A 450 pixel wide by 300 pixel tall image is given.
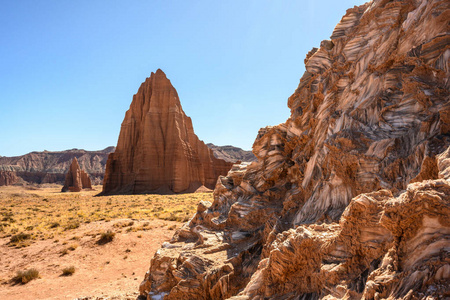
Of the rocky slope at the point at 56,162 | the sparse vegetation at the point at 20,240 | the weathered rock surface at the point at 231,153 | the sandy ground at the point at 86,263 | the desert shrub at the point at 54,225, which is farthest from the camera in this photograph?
the rocky slope at the point at 56,162

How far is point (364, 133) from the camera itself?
18.6 ft

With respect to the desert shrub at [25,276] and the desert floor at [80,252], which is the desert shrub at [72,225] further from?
the desert shrub at [25,276]

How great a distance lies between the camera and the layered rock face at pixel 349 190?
2.77m

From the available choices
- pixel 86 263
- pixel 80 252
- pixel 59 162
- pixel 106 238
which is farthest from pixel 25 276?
pixel 59 162

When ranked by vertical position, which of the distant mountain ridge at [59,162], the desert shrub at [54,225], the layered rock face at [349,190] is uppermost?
the distant mountain ridge at [59,162]

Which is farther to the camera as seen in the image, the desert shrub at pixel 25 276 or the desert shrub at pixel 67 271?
the desert shrub at pixel 67 271

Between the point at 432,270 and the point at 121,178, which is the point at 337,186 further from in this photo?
the point at 121,178

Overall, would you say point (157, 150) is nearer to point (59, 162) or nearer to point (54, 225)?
point (54, 225)

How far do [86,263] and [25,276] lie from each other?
8.98ft

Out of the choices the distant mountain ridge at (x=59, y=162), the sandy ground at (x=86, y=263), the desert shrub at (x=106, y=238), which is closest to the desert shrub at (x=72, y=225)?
→ the sandy ground at (x=86, y=263)

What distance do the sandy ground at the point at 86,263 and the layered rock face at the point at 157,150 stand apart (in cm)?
3221

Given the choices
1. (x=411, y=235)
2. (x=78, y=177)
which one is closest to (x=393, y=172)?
(x=411, y=235)

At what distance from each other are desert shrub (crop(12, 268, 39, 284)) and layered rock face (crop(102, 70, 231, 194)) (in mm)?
38261

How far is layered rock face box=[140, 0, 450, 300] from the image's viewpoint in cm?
277
